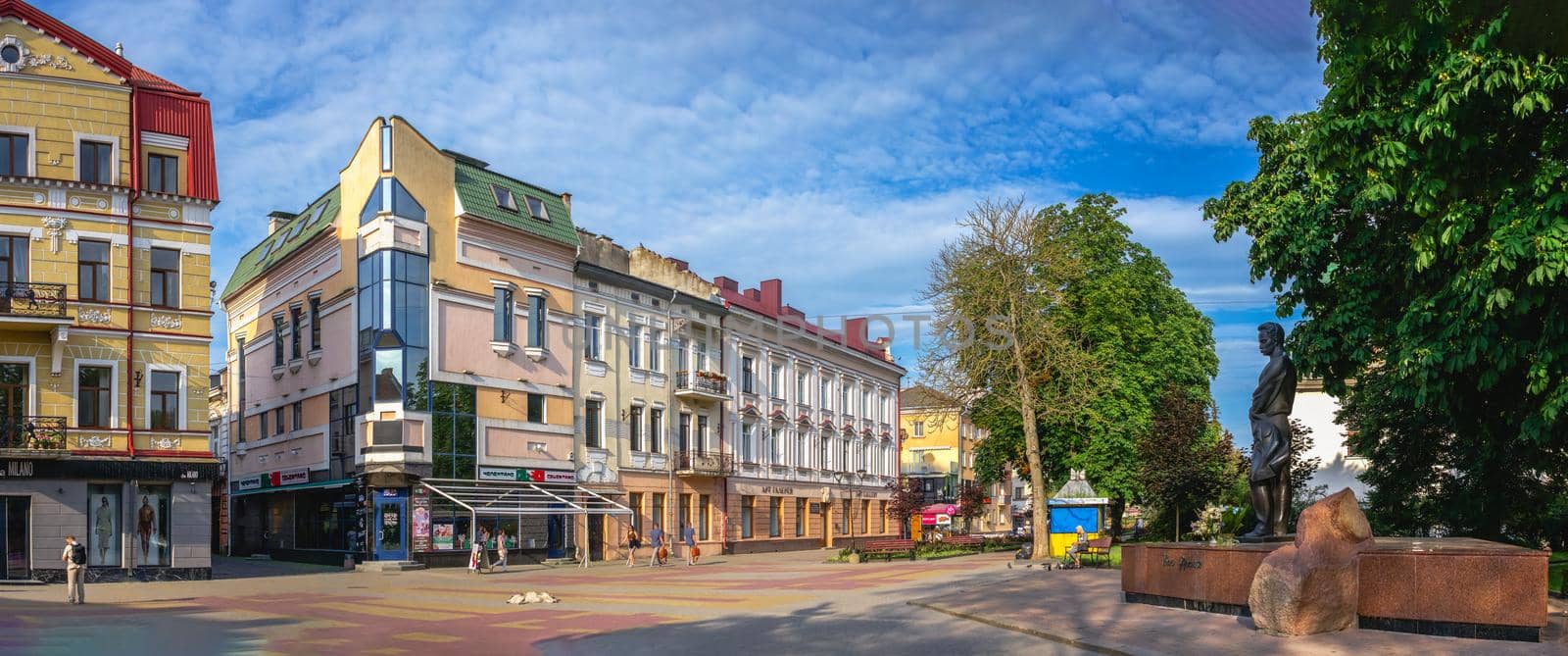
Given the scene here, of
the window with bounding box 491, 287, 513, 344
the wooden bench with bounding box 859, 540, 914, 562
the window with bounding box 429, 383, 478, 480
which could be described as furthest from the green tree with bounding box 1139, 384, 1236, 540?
the window with bounding box 429, 383, 478, 480

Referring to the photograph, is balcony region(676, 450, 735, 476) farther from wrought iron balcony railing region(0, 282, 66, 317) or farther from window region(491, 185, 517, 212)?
wrought iron balcony railing region(0, 282, 66, 317)

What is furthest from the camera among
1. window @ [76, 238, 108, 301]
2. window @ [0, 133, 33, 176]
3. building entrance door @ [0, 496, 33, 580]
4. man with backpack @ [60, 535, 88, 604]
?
window @ [76, 238, 108, 301]

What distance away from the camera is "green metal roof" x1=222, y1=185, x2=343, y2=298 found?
40562 millimetres

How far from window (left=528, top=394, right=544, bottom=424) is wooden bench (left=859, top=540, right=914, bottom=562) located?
11.5 metres

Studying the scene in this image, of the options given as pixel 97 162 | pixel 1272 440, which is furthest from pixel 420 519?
pixel 1272 440

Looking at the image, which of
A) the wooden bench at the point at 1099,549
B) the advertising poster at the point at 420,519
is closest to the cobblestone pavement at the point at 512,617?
the wooden bench at the point at 1099,549

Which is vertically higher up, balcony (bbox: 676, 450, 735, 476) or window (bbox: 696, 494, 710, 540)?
balcony (bbox: 676, 450, 735, 476)

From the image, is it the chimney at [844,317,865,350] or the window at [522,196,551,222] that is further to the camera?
the chimney at [844,317,865,350]

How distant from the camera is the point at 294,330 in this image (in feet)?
141

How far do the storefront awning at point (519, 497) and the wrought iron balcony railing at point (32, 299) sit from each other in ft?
35.7

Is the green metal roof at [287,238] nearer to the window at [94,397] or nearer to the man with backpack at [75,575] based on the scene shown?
the window at [94,397]

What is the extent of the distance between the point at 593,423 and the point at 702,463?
6495 millimetres

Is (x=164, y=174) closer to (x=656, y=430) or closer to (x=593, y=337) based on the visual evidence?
(x=593, y=337)

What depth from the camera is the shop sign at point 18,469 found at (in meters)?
29.2
